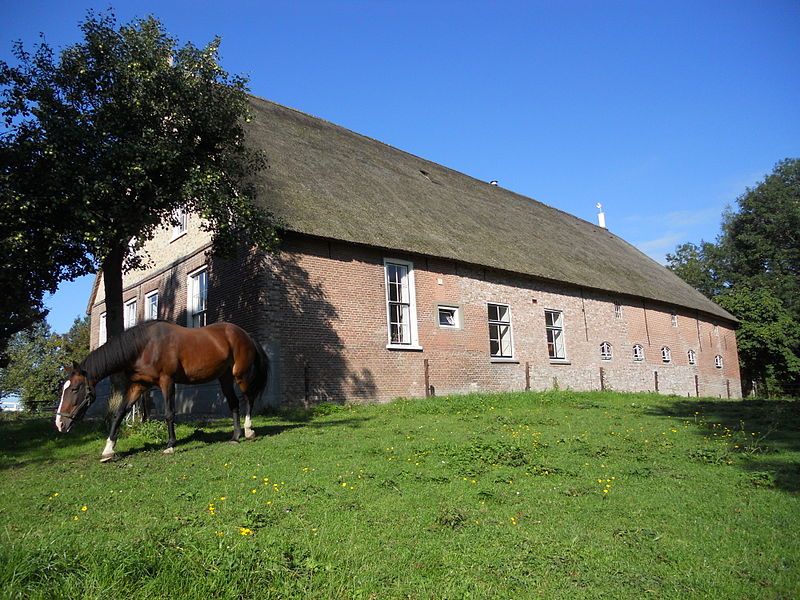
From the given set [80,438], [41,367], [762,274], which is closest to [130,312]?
[80,438]

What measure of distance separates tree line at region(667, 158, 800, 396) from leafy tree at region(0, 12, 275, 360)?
117 ft

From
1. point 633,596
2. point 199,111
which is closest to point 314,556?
point 633,596

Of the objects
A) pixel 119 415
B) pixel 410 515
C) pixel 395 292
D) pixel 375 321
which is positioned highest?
pixel 395 292

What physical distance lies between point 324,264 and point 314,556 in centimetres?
1120

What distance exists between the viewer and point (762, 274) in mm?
46281

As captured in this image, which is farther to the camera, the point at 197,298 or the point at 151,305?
the point at 151,305

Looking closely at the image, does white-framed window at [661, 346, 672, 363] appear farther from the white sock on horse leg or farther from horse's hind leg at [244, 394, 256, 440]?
the white sock on horse leg

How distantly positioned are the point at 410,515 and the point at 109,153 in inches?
340

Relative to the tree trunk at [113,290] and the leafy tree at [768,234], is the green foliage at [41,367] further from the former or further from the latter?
the leafy tree at [768,234]

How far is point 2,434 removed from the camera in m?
11.3

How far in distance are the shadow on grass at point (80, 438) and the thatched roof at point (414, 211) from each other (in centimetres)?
506

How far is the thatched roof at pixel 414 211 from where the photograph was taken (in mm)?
15914

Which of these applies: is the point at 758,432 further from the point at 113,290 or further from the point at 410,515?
the point at 113,290

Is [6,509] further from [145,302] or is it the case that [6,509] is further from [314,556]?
[145,302]
